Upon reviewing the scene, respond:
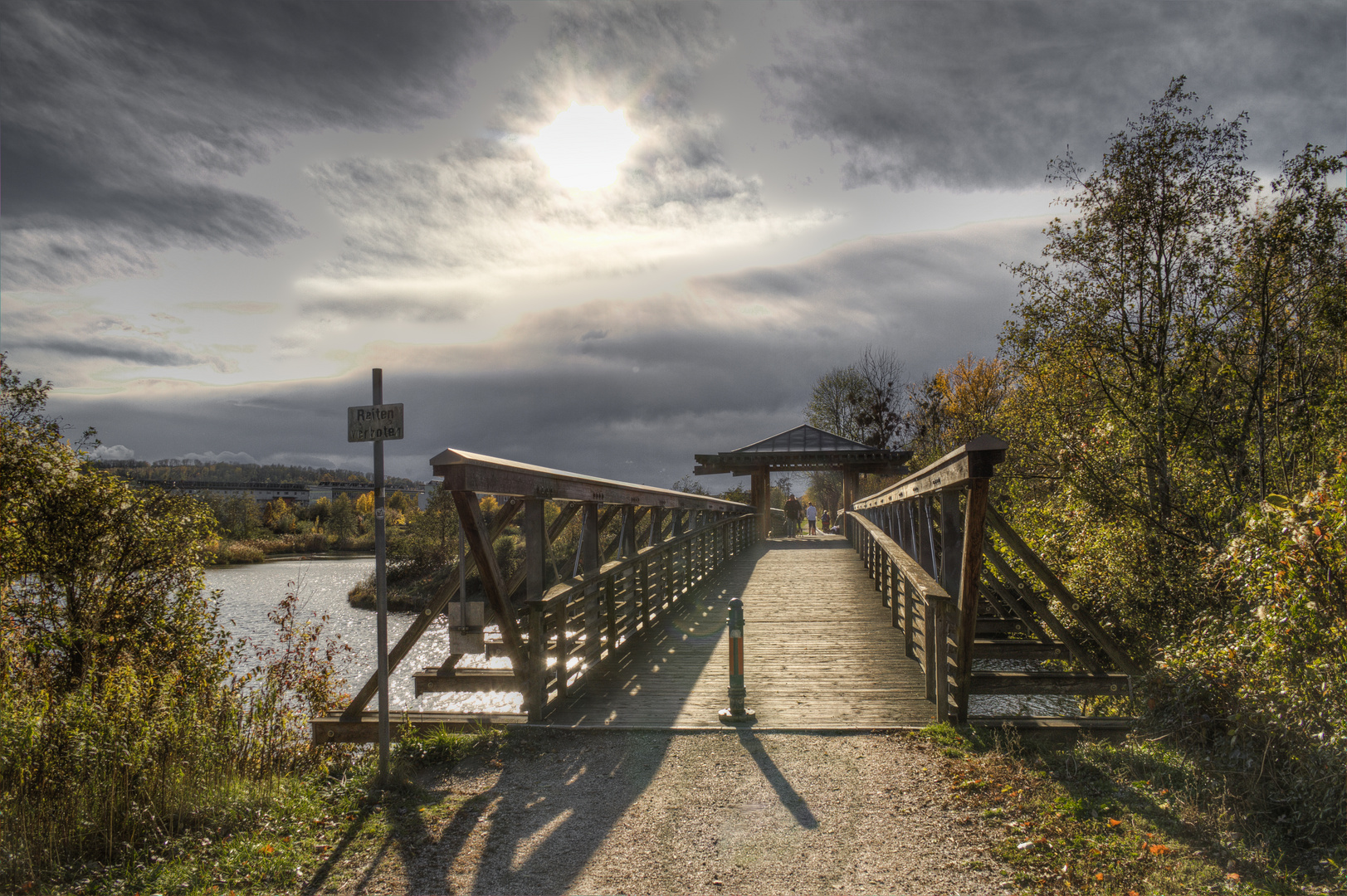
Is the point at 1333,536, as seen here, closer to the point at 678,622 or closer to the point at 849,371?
the point at 678,622

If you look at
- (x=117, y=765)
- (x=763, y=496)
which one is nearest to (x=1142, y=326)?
(x=117, y=765)

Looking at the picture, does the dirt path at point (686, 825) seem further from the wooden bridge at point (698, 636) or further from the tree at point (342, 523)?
the tree at point (342, 523)

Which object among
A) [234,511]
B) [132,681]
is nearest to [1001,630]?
[132,681]

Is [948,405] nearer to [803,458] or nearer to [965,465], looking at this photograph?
[803,458]

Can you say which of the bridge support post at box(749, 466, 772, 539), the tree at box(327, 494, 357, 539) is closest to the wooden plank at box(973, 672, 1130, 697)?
the bridge support post at box(749, 466, 772, 539)

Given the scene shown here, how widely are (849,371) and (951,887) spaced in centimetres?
4447

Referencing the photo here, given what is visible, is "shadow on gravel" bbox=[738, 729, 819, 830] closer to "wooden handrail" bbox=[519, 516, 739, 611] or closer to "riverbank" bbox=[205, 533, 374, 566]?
"wooden handrail" bbox=[519, 516, 739, 611]

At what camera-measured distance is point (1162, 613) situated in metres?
9.04

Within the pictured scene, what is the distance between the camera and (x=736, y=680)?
6.10 m

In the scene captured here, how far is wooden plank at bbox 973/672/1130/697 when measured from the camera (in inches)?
249

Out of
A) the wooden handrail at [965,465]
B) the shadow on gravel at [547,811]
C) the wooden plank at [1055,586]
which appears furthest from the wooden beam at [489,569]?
the wooden plank at [1055,586]

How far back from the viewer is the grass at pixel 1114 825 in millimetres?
3443

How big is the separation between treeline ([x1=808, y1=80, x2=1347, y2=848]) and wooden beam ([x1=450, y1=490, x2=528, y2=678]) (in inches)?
191

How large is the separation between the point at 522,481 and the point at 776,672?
3.60 metres
